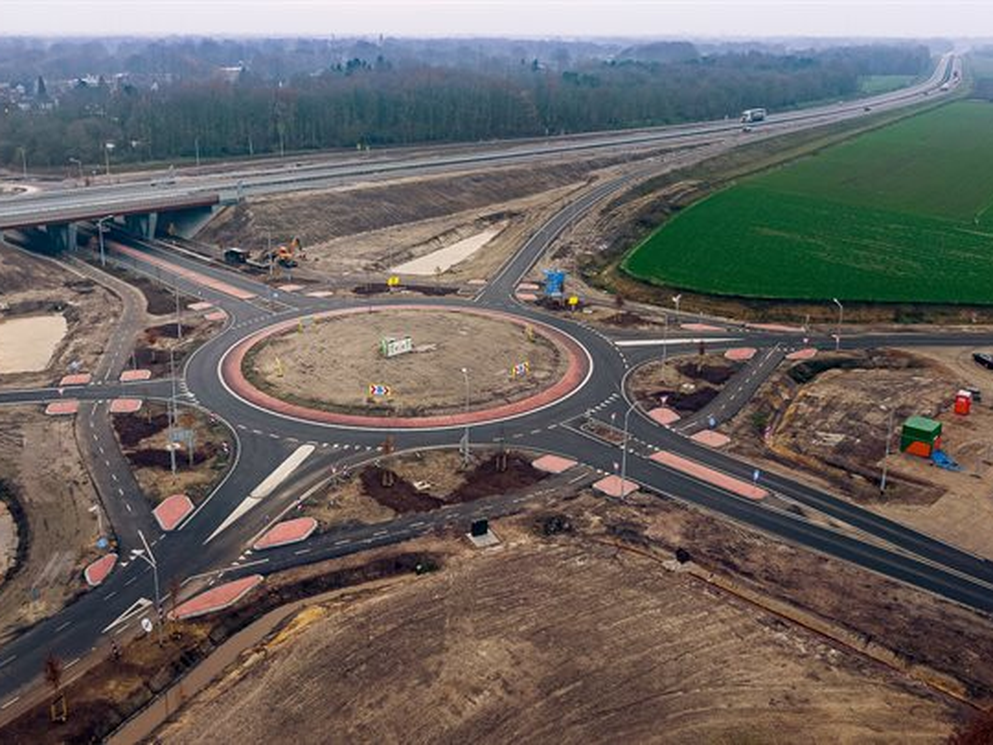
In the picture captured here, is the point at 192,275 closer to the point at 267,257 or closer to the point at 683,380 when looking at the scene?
the point at 267,257

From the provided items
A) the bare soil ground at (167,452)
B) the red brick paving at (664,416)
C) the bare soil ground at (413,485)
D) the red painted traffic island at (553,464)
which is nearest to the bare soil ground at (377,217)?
the bare soil ground at (167,452)

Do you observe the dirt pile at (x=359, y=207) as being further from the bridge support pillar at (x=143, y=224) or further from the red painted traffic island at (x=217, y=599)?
the red painted traffic island at (x=217, y=599)

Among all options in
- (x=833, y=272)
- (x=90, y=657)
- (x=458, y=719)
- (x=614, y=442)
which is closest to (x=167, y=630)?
(x=90, y=657)

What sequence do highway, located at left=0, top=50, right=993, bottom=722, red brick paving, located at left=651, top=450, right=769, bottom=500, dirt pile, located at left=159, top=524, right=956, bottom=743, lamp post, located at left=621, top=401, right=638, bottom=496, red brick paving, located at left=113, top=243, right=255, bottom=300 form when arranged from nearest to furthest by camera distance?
dirt pile, located at left=159, top=524, right=956, bottom=743
highway, located at left=0, top=50, right=993, bottom=722
red brick paving, located at left=651, top=450, right=769, bottom=500
lamp post, located at left=621, top=401, right=638, bottom=496
red brick paving, located at left=113, top=243, right=255, bottom=300

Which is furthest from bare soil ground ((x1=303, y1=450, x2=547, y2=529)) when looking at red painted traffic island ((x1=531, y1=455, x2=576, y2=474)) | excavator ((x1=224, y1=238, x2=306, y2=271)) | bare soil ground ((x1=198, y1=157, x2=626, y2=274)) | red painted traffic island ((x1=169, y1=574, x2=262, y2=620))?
excavator ((x1=224, y1=238, x2=306, y2=271))

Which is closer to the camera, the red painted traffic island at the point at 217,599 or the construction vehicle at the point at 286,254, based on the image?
the red painted traffic island at the point at 217,599

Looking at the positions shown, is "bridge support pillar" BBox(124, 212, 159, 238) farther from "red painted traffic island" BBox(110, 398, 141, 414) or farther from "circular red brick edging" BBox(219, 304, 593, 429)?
"red painted traffic island" BBox(110, 398, 141, 414)

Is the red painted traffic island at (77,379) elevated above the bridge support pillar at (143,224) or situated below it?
below

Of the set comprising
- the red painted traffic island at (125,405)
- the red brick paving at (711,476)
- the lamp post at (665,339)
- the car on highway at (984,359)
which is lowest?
the red brick paving at (711,476)
